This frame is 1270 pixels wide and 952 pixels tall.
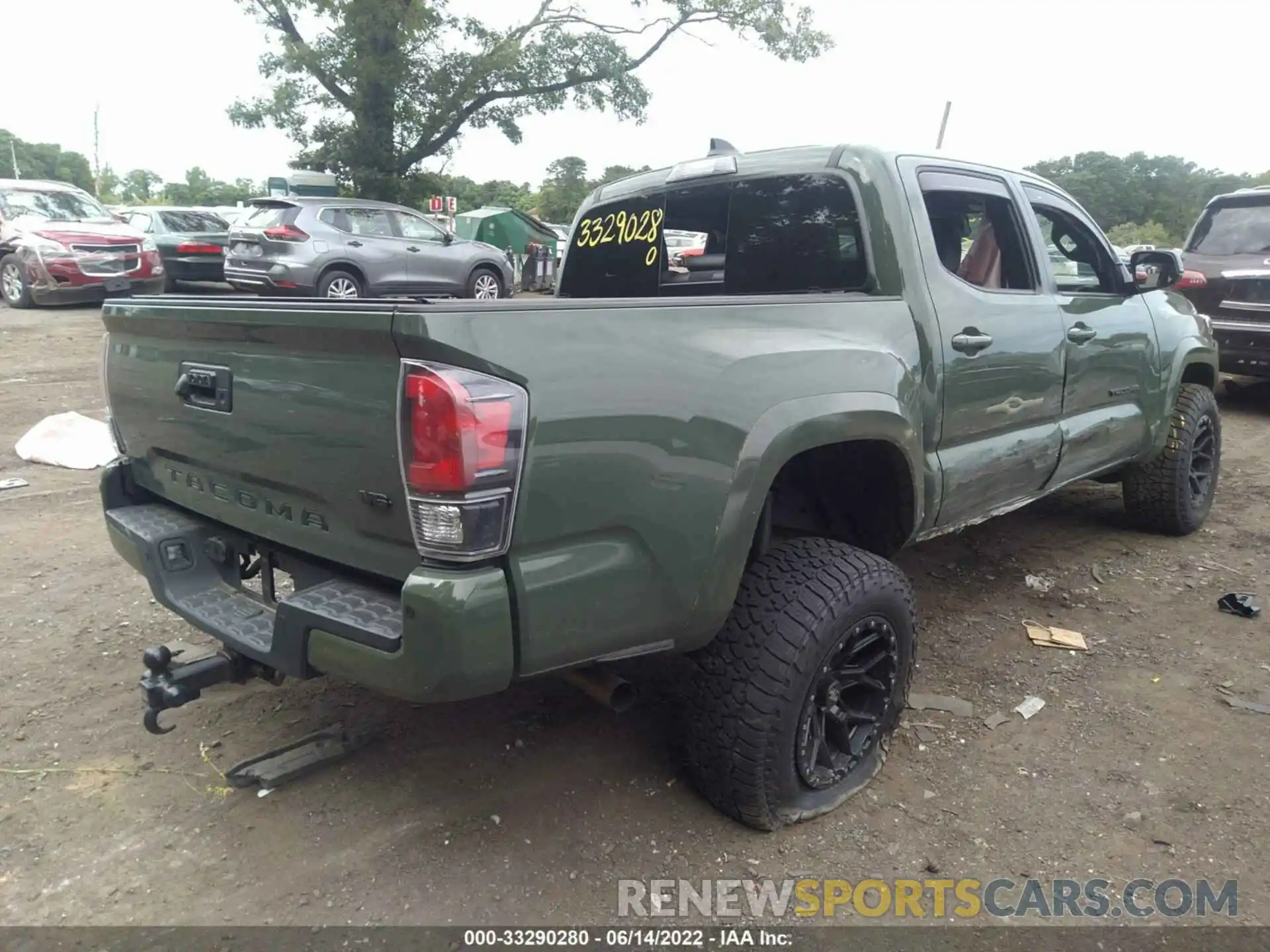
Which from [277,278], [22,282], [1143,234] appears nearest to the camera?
[277,278]

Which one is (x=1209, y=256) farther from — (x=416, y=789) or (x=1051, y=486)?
(x=416, y=789)

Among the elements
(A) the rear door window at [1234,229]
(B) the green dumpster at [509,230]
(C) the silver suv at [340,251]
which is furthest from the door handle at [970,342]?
(B) the green dumpster at [509,230]

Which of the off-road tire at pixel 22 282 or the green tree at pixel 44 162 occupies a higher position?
the green tree at pixel 44 162

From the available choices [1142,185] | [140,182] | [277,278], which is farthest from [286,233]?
[140,182]

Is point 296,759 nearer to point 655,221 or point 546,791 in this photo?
point 546,791

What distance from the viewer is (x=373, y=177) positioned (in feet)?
66.1

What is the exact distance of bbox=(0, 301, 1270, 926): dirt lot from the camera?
2244 millimetres

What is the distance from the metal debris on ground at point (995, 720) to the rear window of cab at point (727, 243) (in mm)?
1514

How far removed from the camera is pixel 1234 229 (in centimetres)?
787

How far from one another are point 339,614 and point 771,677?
3.48ft

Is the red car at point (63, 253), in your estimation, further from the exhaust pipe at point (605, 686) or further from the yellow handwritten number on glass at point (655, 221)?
the exhaust pipe at point (605, 686)

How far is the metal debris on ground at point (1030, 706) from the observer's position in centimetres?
311

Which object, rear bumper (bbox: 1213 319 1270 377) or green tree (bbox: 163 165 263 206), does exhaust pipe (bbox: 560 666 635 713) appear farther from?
green tree (bbox: 163 165 263 206)

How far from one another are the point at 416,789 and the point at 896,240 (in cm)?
222
